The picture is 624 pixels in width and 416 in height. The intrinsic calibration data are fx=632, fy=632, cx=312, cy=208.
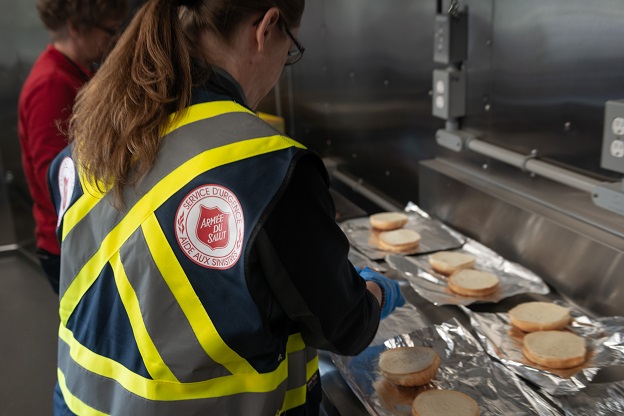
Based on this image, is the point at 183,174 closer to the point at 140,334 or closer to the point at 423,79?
the point at 140,334

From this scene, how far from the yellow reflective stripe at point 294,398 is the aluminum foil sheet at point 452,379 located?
153 millimetres

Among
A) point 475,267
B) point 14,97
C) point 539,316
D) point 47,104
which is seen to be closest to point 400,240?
point 475,267

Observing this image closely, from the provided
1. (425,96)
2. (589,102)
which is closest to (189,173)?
(589,102)

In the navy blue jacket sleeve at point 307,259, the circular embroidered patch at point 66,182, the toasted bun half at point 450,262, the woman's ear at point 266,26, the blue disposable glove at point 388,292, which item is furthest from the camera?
the toasted bun half at point 450,262

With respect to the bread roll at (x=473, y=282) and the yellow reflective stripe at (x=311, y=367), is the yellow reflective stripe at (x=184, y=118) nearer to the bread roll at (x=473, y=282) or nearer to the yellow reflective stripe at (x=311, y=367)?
the yellow reflective stripe at (x=311, y=367)

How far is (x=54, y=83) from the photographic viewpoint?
6.08ft

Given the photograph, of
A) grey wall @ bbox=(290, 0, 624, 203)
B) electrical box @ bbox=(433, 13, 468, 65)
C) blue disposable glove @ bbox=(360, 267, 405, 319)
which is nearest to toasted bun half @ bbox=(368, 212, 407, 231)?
grey wall @ bbox=(290, 0, 624, 203)

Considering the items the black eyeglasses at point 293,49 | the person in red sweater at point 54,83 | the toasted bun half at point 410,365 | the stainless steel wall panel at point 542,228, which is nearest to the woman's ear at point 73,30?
the person in red sweater at point 54,83

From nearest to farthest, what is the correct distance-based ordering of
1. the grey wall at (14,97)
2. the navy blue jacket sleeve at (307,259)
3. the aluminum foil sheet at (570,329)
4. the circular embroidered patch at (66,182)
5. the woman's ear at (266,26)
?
1. the navy blue jacket sleeve at (307,259)
2. the woman's ear at (266,26)
3. the circular embroidered patch at (66,182)
4. the aluminum foil sheet at (570,329)
5. the grey wall at (14,97)

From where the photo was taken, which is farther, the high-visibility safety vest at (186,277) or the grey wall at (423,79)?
the grey wall at (423,79)

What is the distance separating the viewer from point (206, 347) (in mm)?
906

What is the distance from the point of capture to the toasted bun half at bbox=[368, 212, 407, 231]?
6.42 ft

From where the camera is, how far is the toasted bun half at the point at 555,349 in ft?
4.07

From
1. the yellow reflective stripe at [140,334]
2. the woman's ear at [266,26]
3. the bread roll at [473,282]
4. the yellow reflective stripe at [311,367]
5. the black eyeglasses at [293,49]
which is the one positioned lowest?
the bread roll at [473,282]
